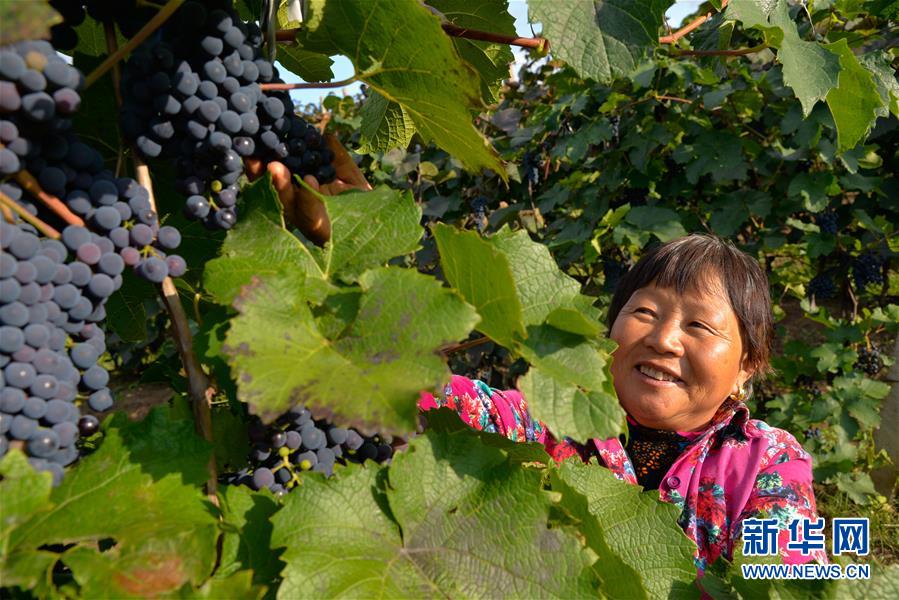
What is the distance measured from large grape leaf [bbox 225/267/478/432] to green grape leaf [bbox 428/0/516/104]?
54 centimetres

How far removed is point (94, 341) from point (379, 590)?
0.40 m

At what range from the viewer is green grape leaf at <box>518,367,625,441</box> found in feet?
2.71

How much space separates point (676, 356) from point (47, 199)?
59.5 inches

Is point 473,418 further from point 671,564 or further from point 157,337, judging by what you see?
point 157,337

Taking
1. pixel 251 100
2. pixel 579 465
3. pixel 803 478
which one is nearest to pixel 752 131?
pixel 803 478

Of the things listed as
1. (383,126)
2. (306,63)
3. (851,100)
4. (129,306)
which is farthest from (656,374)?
(129,306)

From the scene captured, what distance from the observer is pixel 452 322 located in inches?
29.6

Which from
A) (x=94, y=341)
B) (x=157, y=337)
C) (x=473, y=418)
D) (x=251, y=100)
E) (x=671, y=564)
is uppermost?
(x=251, y=100)

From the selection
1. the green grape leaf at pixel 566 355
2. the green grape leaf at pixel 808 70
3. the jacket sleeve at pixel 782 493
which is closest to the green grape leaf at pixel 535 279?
the green grape leaf at pixel 566 355

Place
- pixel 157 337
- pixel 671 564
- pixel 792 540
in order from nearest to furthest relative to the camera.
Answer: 1. pixel 671 564
2. pixel 792 540
3. pixel 157 337

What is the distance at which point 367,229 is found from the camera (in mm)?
918

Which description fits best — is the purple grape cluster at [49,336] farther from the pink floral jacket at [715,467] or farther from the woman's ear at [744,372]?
the woman's ear at [744,372]

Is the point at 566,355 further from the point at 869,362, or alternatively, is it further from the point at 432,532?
the point at 869,362

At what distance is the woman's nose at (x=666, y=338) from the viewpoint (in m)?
1.84
